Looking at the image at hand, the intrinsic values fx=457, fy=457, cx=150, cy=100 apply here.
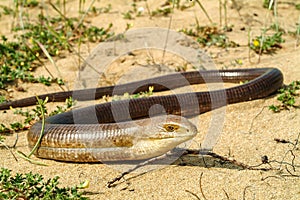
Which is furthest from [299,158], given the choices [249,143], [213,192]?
[213,192]

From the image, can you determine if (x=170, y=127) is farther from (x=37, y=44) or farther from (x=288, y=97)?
(x=37, y=44)

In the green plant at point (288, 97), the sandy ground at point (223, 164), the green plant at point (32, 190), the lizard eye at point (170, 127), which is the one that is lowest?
the sandy ground at point (223, 164)

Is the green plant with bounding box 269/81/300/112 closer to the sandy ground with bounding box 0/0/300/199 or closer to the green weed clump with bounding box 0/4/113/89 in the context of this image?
the sandy ground with bounding box 0/0/300/199

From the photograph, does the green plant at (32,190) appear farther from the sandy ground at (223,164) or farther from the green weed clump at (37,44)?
the green weed clump at (37,44)

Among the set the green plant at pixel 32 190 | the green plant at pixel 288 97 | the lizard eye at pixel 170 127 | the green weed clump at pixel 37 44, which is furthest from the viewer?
the green weed clump at pixel 37 44

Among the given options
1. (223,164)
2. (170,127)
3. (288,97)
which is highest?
(170,127)

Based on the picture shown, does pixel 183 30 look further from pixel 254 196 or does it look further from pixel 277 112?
pixel 254 196

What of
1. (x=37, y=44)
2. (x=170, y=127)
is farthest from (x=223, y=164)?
(x=37, y=44)

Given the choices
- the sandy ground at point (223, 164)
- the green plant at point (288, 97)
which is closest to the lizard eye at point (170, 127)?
the sandy ground at point (223, 164)

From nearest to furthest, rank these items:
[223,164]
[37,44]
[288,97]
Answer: [223,164], [288,97], [37,44]
